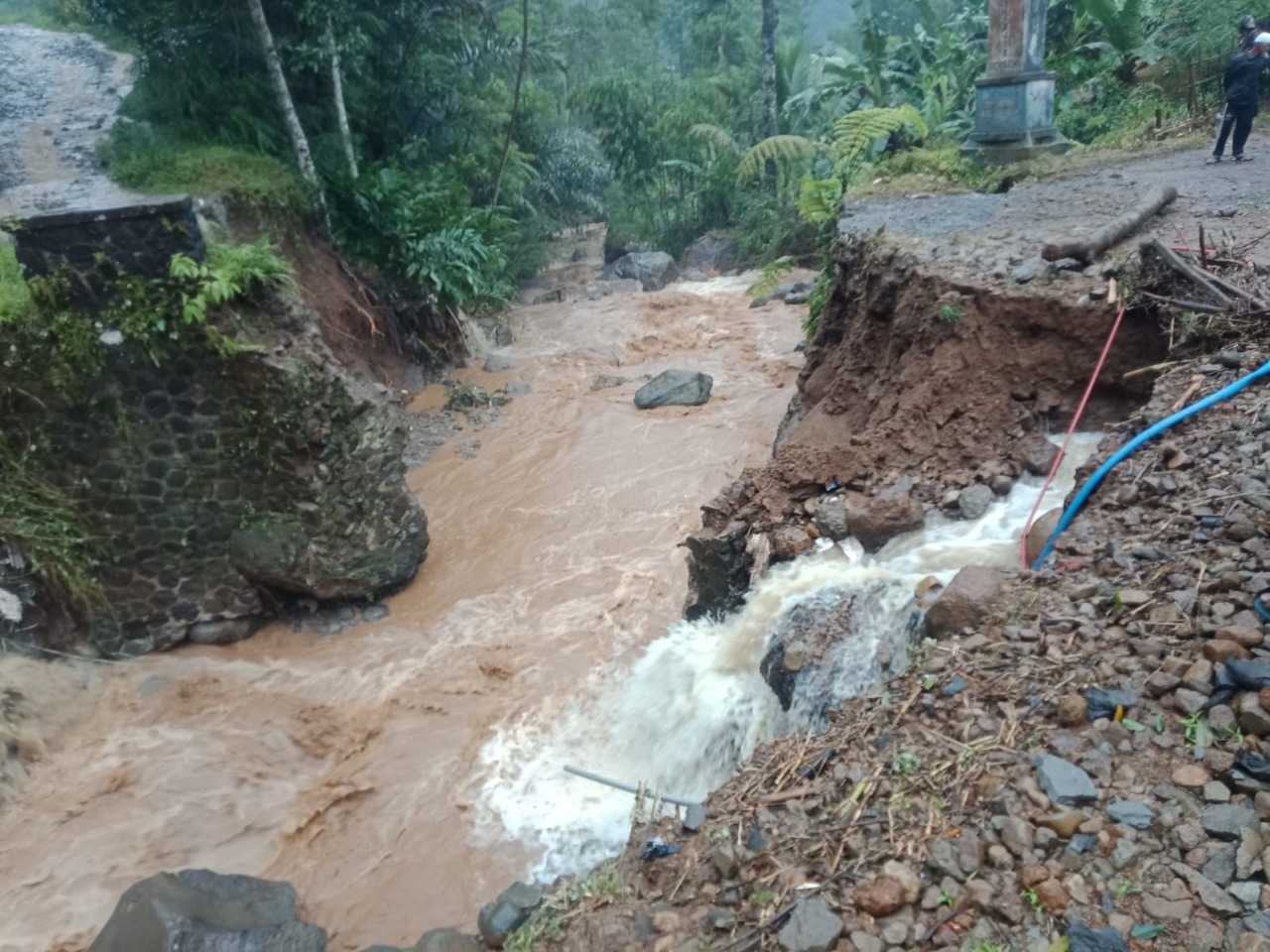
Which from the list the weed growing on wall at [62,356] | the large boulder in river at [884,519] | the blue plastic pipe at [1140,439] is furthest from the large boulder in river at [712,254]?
the blue plastic pipe at [1140,439]

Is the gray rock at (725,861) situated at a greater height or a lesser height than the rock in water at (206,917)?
greater

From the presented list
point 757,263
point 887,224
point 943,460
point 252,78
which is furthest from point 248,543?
point 757,263

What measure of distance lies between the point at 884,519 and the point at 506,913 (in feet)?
10.4

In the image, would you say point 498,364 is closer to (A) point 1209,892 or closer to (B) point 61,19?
(A) point 1209,892

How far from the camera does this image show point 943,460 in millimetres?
5746

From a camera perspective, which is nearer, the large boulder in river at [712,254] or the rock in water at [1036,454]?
the rock in water at [1036,454]

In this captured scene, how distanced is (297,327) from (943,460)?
18.5 feet

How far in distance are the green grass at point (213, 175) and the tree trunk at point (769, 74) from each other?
465 inches

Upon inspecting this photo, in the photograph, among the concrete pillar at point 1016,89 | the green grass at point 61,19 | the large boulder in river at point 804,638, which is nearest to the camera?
the large boulder in river at point 804,638

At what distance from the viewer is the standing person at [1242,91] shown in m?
8.57

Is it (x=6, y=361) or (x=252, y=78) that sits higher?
(x=252, y=78)

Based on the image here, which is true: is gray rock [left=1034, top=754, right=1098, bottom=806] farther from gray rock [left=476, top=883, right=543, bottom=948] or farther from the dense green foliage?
the dense green foliage

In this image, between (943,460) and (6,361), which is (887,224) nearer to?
(943,460)

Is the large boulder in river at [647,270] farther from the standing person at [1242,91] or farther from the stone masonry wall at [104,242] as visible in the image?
the stone masonry wall at [104,242]
